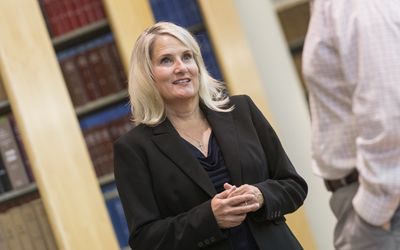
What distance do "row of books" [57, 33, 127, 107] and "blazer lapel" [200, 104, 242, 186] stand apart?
4.36ft

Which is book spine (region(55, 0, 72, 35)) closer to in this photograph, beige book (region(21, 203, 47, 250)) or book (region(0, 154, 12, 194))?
book (region(0, 154, 12, 194))

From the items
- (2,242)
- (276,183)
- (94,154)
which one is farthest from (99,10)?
(276,183)

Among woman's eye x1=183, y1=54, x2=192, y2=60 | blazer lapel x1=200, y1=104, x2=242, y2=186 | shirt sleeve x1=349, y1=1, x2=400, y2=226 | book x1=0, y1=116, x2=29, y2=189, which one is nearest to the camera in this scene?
shirt sleeve x1=349, y1=1, x2=400, y2=226

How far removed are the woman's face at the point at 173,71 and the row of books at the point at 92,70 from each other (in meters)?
1.28

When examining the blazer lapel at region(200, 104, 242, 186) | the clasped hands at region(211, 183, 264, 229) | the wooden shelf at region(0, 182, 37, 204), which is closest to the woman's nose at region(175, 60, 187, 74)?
the blazer lapel at region(200, 104, 242, 186)

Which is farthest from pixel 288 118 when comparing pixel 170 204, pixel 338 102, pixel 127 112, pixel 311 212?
pixel 338 102

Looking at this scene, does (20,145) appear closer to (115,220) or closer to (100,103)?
(100,103)

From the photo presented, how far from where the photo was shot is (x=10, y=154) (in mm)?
2619

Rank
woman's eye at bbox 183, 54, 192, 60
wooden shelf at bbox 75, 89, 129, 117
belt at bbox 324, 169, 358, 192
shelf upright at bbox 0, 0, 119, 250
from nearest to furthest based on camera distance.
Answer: belt at bbox 324, 169, 358, 192, woman's eye at bbox 183, 54, 192, 60, shelf upright at bbox 0, 0, 119, 250, wooden shelf at bbox 75, 89, 129, 117

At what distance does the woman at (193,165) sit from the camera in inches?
52.7

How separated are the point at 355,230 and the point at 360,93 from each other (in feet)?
1.11

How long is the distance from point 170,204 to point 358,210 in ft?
2.18

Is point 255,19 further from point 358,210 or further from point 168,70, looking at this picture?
point 358,210

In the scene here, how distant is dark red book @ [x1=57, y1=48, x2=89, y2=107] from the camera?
271 cm
